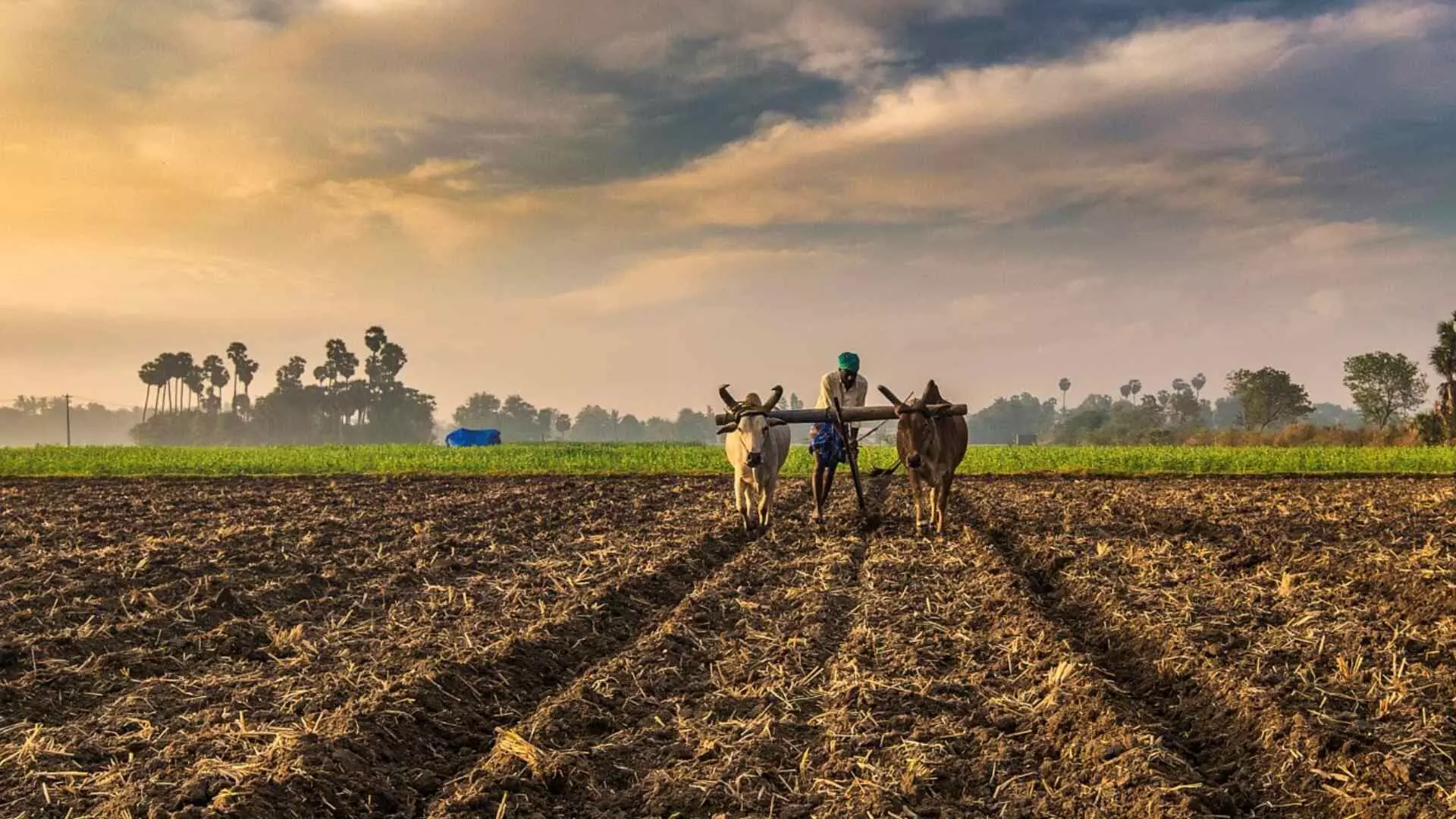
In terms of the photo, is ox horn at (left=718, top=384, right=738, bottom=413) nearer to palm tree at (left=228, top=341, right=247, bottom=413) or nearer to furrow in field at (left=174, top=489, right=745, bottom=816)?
furrow in field at (left=174, top=489, right=745, bottom=816)

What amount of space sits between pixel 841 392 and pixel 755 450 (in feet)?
5.31

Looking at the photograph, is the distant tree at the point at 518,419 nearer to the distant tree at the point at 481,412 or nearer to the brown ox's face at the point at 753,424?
the distant tree at the point at 481,412

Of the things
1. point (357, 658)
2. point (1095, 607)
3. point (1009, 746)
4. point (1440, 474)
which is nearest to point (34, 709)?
point (357, 658)

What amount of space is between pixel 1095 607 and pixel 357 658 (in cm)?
602

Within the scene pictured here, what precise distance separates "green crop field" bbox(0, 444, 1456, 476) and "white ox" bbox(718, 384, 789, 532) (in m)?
13.2

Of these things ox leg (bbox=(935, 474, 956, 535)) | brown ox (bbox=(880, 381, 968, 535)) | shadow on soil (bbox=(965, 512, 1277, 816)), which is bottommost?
shadow on soil (bbox=(965, 512, 1277, 816))

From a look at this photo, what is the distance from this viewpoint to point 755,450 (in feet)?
37.8

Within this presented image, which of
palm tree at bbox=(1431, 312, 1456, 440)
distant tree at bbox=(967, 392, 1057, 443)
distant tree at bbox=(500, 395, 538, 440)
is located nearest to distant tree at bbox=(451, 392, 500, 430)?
distant tree at bbox=(500, 395, 538, 440)

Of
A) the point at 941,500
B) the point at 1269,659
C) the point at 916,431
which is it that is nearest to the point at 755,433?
the point at 916,431

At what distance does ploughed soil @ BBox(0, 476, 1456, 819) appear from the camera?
445 centimetres

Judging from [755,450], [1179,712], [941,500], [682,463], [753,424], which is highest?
[753,424]

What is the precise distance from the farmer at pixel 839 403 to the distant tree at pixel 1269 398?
8448 cm

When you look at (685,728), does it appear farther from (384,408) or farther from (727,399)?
(384,408)

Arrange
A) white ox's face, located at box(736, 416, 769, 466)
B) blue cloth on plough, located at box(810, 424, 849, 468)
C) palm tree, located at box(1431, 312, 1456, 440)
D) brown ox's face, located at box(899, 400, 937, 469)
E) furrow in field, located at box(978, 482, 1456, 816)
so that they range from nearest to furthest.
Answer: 1. furrow in field, located at box(978, 482, 1456, 816)
2. brown ox's face, located at box(899, 400, 937, 469)
3. white ox's face, located at box(736, 416, 769, 466)
4. blue cloth on plough, located at box(810, 424, 849, 468)
5. palm tree, located at box(1431, 312, 1456, 440)
